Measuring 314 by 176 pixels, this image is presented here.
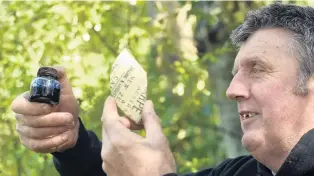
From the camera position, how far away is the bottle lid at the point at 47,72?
242cm

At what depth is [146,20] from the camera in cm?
540

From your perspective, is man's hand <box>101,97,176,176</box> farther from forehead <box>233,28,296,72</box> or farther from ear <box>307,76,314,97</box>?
ear <box>307,76,314,97</box>

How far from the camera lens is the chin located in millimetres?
2516


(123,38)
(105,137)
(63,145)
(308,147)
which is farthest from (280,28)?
(123,38)

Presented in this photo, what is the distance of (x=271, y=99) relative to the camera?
253 centimetres

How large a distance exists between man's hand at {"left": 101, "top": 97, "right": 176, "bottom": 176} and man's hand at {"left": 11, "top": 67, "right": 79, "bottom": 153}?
312 millimetres

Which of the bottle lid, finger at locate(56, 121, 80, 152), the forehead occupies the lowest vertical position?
finger at locate(56, 121, 80, 152)

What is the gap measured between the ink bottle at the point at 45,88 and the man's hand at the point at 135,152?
0.25m

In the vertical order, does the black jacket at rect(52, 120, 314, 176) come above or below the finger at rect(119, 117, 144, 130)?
below

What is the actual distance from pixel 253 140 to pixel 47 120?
0.82 meters

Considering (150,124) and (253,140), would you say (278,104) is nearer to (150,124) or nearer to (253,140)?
(253,140)

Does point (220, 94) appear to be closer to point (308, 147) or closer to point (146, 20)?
point (146, 20)

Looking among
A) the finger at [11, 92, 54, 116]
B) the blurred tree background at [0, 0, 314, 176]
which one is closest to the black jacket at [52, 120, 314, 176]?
the finger at [11, 92, 54, 116]

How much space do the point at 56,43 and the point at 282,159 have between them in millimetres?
2991
